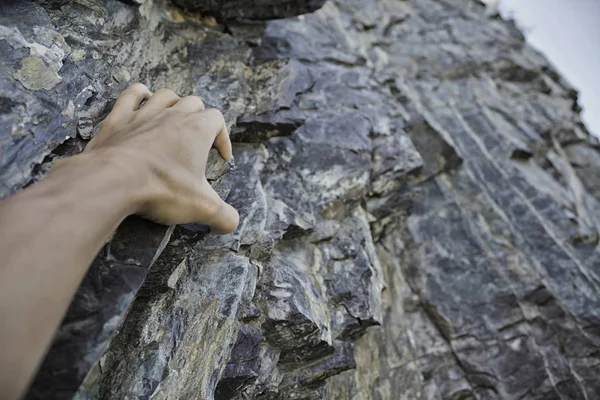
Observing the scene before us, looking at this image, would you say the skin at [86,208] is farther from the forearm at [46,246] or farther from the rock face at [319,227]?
the rock face at [319,227]

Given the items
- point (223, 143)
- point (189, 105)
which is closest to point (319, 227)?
point (223, 143)

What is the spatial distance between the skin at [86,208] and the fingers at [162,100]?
0.03 metres

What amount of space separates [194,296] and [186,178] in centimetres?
107

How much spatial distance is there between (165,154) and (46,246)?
2.52 feet

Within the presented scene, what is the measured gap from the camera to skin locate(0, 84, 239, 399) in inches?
57.4

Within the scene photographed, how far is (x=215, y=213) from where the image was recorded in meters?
2.34

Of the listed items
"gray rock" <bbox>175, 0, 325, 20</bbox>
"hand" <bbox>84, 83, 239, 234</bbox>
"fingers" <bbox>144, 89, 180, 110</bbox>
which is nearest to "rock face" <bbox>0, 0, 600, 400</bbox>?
"gray rock" <bbox>175, 0, 325, 20</bbox>

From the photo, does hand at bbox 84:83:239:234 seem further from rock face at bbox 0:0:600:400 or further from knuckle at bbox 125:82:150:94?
rock face at bbox 0:0:600:400

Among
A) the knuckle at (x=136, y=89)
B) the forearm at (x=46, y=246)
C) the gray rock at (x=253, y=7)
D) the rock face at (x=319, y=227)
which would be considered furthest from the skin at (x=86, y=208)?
the gray rock at (x=253, y=7)

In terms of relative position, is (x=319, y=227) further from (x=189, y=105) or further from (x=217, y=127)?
(x=189, y=105)

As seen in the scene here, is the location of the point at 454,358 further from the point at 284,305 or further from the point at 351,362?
the point at 284,305

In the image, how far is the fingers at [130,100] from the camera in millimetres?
2557

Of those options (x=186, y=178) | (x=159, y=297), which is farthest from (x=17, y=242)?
(x=159, y=297)

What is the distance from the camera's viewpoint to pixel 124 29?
12.5 feet
